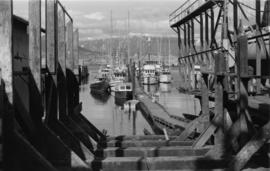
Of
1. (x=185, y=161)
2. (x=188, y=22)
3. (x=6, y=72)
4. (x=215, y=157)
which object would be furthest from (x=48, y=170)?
(x=188, y=22)

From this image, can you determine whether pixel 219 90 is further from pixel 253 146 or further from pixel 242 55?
pixel 253 146

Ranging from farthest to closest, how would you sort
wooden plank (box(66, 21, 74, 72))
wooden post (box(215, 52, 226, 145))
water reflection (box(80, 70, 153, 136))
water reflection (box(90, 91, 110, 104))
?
water reflection (box(90, 91, 110, 104)) → water reflection (box(80, 70, 153, 136)) → wooden plank (box(66, 21, 74, 72)) → wooden post (box(215, 52, 226, 145))

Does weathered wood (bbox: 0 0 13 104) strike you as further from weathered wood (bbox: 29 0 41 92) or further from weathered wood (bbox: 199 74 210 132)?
weathered wood (bbox: 199 74 210 132)

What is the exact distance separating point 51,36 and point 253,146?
15.3ft

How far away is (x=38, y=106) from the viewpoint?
779 cm

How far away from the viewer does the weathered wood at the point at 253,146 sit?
734 centimetres

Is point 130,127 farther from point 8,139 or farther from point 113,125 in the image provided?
point 8,139

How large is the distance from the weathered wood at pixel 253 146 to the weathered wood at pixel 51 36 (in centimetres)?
421

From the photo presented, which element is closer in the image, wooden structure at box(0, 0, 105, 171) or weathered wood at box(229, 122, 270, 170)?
wooden structure at box(0, 0, 105, 171)

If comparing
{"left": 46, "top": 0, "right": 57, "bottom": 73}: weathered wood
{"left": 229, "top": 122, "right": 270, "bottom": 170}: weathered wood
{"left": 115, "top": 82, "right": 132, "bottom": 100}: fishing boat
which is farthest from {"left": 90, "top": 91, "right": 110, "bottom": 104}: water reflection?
{"left": 229, "top": 122, "right": 270, "bottom": 170}: weathered wood

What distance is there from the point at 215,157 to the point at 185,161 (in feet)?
3.07

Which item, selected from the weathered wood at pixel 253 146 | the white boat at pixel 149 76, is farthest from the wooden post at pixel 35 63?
the white boat at pixel 149 76

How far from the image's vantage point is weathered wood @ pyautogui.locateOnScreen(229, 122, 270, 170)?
734 cm

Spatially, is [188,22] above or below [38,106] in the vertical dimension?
above
